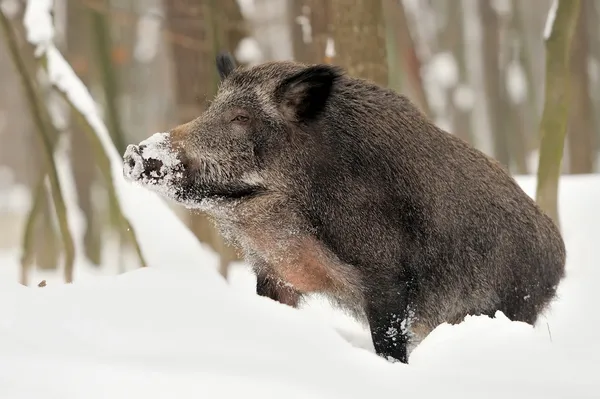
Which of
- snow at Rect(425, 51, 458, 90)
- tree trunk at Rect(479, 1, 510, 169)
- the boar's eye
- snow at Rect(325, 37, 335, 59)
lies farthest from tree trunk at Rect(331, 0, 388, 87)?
snow at Rect(425, 51, 458, 90)

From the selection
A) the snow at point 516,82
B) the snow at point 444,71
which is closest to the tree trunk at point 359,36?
the snow at point 444,71

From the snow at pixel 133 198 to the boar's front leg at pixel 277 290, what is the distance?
0.50m

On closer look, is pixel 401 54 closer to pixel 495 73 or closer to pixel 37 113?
pixel 495 73

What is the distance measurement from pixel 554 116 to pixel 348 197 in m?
3.03

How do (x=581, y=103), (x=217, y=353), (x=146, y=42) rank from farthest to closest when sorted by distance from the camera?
1. (x=146, y=42)
2. (x=581, y=103)
3. (x=217, y=353)

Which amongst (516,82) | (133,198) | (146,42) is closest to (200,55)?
(133,198)

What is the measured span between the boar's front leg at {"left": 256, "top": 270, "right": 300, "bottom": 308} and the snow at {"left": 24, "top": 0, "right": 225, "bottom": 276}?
1.66 feet

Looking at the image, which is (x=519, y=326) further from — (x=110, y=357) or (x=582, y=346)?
(x=110, y=357)

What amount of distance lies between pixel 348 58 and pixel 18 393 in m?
4.56

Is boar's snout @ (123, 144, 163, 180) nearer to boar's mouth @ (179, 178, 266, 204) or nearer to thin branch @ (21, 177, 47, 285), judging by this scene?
boar's mouth @ (179, 178, 266, 204)

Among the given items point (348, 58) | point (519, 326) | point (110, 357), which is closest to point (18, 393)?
point (110, 357)

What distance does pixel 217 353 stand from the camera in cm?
296

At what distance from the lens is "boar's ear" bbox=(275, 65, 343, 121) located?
4332 millimetres

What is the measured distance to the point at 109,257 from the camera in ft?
70.3
